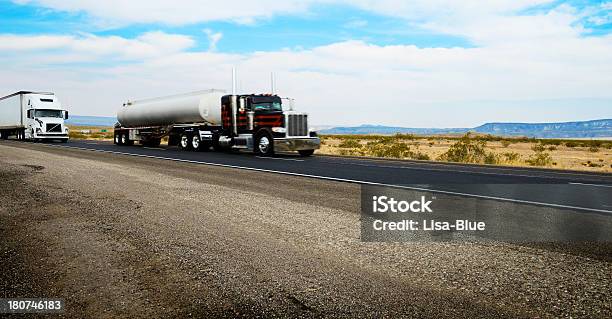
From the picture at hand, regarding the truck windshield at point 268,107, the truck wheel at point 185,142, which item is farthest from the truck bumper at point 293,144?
the truck wheel at point 185,142

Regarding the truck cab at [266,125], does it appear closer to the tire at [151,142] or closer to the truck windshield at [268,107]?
the truck windshield at [268,107]

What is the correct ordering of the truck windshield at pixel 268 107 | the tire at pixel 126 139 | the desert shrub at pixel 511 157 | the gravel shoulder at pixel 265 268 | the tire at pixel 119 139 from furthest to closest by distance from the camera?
the tire at pixel 119 139 < the tire at pixel 126 139 < the desert shrub at pixel 511 157 < the truck windshield at pixel 268 107 < the gravel shoulder at pixel 265 268

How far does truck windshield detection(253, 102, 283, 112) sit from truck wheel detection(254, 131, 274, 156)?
1121 mm

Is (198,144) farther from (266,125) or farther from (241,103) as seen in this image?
(266,125)

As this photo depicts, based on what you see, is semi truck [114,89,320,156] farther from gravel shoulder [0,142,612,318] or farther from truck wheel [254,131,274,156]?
gravel shoulder [0,142,612,318]

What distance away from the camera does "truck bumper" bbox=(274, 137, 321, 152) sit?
2177cm

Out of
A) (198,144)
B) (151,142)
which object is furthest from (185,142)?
(151,142)

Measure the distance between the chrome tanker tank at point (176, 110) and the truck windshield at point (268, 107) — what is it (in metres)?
3.36

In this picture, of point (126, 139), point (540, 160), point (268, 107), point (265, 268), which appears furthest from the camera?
point (126, 139)

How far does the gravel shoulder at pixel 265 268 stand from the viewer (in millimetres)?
3812

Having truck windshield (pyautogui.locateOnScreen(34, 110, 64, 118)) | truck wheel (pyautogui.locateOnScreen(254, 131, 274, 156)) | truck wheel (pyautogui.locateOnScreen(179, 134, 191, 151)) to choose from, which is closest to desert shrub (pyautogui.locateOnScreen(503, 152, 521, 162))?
truck wheel (pyautogui.locateOnScreen(254, 131, 274, 156))

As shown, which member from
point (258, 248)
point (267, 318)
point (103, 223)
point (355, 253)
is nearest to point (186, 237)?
point (258, 248)

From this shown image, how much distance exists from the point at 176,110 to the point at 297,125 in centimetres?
955

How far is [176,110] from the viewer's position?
28.5 meters
